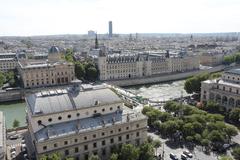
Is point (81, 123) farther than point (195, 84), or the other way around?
point (195, 84)

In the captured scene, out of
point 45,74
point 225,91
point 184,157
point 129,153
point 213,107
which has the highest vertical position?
point 45,74

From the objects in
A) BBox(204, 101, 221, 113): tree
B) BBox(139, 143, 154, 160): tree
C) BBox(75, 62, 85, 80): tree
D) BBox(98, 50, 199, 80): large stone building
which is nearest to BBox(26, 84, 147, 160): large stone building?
BBox(139, 143, 154, 160): tree

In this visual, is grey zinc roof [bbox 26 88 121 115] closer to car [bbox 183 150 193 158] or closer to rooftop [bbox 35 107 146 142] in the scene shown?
rooftop [bbox 35 107 146 142]

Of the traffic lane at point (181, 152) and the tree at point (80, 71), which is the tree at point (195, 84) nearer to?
the traffic lane at point (181, 152)

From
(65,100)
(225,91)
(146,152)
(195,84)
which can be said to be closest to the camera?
(146,152)

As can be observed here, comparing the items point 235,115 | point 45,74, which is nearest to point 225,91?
point 235,115

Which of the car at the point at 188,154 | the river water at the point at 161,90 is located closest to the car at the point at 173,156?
the car at the point at 188,154

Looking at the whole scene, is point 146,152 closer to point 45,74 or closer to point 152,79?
point 45,74

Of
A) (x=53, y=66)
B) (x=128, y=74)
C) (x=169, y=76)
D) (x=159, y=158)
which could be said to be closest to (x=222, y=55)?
(x=169, y=76)
